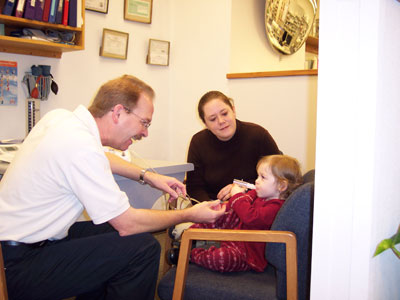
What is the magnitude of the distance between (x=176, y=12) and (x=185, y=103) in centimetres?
82

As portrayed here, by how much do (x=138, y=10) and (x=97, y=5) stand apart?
387mm

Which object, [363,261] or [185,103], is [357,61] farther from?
[185,103]

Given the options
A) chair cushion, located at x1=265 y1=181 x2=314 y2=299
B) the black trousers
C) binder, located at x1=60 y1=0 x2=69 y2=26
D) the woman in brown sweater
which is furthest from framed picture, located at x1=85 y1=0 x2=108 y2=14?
chair cushion, located at x1=265 y1=181 x2=314 y2=299

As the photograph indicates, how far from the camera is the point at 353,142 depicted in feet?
3.03

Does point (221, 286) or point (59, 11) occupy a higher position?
point (59, 11)

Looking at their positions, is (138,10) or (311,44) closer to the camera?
(138,10)

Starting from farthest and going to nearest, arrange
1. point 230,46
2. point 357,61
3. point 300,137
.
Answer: point 230,46
point 300,137
point 357,61

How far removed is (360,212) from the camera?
93cm

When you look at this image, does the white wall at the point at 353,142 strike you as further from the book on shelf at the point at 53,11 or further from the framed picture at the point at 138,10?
the framed picture at the point at 138,10

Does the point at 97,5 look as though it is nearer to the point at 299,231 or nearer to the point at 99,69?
the point at 99,69

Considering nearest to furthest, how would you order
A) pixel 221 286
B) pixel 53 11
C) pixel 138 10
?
1. pixel 221 286
2. pixel 53 11
3. pixel 138 10

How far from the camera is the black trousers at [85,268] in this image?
133 cm

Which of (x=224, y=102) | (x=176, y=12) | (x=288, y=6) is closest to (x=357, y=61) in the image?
(x=224, y=102)

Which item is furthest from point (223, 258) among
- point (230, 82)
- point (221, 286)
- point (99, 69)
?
point (99, 69)
